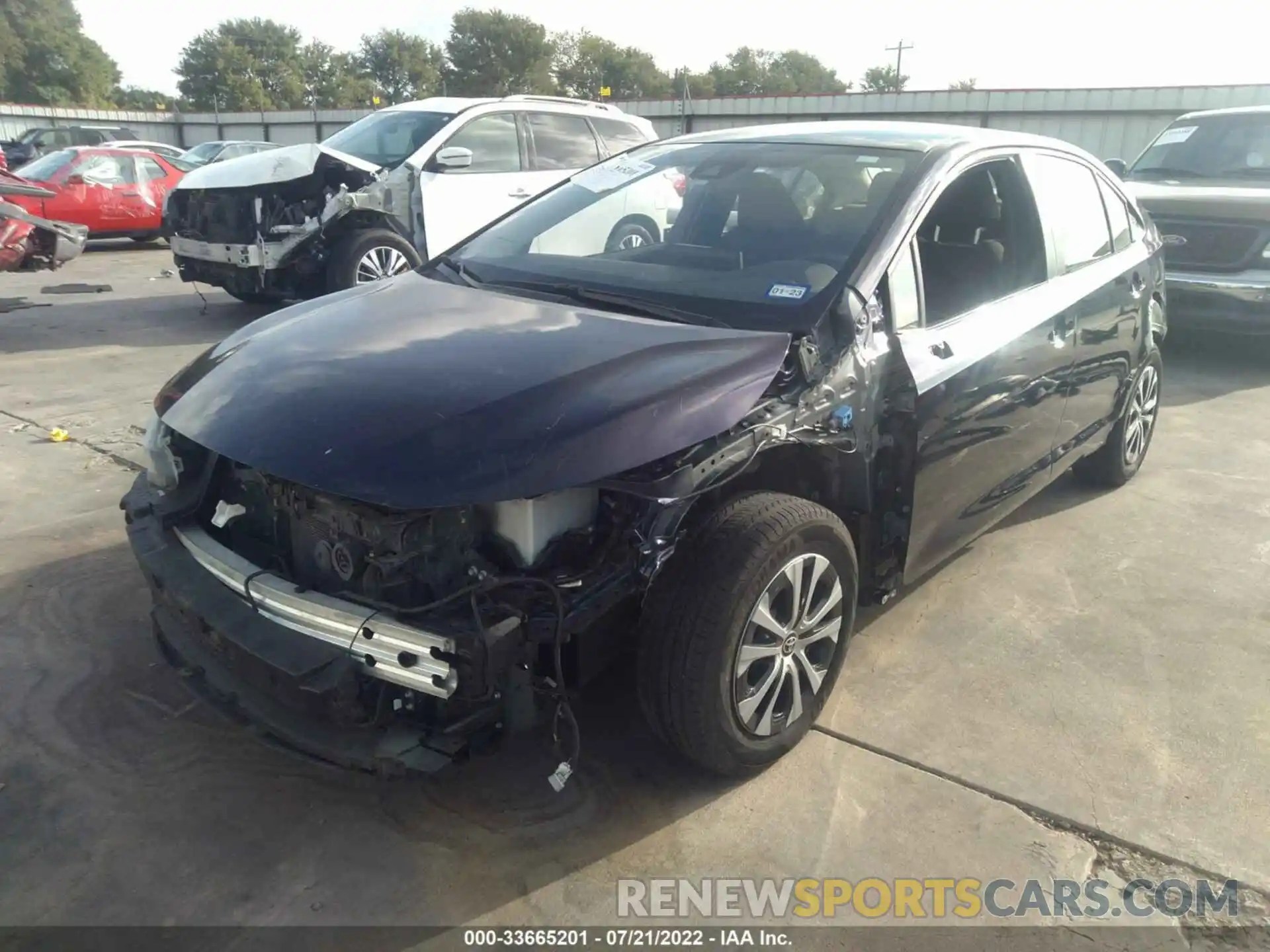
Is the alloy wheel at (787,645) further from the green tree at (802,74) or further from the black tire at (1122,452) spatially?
the green tree at (802,74)

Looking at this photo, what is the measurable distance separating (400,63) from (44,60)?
2488 centimetres

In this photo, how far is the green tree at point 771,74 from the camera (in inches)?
3012

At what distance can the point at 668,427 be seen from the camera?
7.77 feet

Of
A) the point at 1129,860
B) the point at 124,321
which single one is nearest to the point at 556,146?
the point at 124,321

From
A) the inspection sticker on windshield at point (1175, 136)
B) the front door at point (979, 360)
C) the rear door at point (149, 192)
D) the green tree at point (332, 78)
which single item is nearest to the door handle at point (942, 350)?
the front door at point (979, 360)

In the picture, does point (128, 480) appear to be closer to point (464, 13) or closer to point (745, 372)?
point (745, 372)

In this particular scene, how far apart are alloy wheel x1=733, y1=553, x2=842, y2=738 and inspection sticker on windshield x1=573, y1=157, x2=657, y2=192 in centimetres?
192

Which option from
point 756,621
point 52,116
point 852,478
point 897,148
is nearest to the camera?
point 756,621

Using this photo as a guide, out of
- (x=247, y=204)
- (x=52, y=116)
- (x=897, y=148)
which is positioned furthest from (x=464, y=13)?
(x=897, y=148)

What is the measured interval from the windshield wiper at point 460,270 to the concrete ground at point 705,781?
154 cm

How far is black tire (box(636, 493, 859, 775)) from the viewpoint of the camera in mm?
2441

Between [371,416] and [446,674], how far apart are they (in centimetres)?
67

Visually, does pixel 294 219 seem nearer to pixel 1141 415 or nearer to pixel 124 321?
pixel 124 321

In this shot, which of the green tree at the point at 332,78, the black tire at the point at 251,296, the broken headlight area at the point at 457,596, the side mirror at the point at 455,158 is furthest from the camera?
the green tree at the point at 332,78
